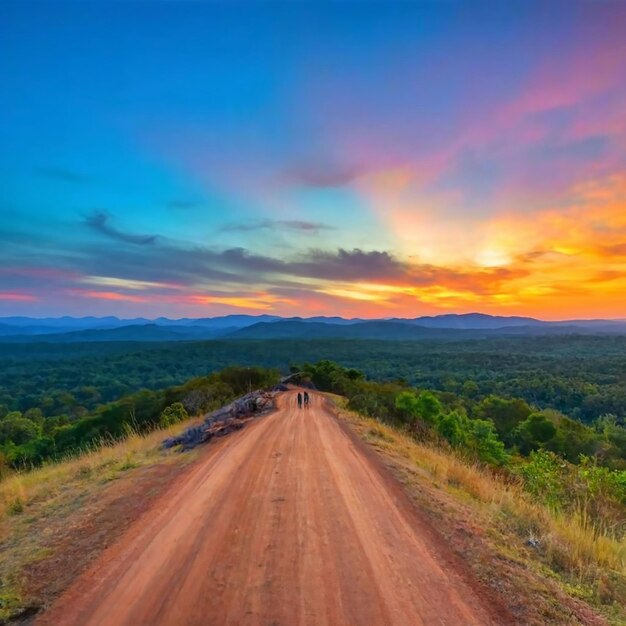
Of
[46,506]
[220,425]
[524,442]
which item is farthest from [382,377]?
[46,506]

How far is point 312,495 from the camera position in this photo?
26.7 feet

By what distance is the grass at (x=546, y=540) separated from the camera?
16.9ft

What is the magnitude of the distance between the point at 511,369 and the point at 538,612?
150 metres

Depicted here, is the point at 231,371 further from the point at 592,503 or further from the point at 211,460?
the point at 592,503

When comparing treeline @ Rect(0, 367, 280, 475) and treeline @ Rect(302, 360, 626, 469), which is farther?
treeline @ Rect(0, 367, 280, 475)

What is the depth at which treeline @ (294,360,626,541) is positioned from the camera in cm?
966

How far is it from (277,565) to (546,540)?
4.29 m

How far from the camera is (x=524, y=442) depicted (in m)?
52.1

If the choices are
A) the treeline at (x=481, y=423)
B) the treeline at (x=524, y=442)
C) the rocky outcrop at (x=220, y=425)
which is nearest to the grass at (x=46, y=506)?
the rocky outcrop at (x=220, y=425)

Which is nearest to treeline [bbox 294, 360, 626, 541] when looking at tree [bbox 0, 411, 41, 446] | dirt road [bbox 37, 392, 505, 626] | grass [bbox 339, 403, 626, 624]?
grass [bbox 339, 403, 626, 624]

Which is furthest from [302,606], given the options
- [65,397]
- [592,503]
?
[65,397]

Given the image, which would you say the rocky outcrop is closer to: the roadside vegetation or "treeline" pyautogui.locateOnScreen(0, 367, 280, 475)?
the roadside vegetation

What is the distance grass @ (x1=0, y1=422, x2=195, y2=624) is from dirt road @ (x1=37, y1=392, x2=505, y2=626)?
93 centimetres

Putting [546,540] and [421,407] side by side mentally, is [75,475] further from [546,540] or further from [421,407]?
[421,407]
